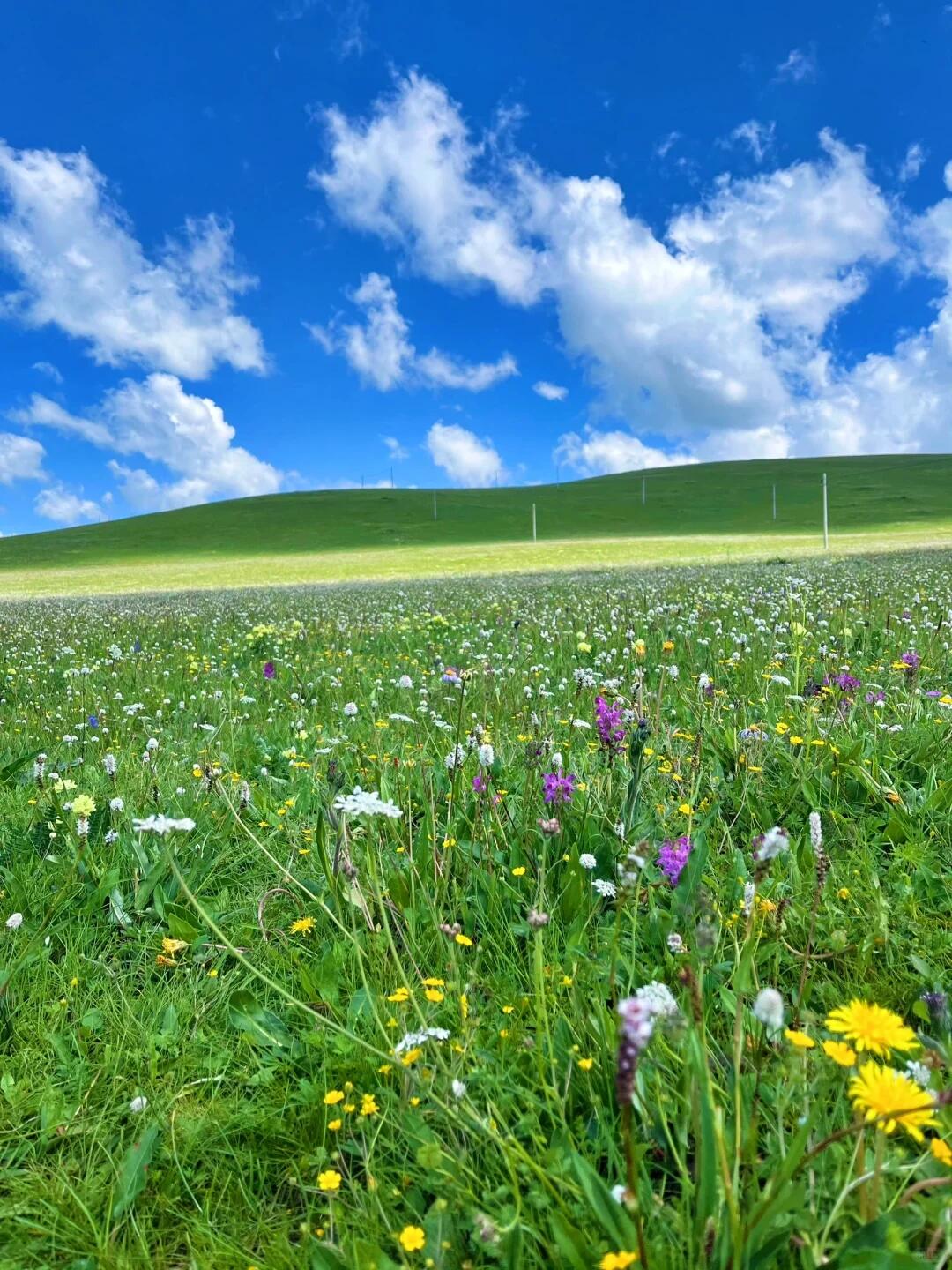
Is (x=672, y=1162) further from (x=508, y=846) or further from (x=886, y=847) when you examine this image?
(x=886, y=847)

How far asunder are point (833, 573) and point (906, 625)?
10728 mm

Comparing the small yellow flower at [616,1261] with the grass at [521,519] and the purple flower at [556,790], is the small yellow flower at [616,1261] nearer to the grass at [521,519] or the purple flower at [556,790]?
the purple flower at [556,790]

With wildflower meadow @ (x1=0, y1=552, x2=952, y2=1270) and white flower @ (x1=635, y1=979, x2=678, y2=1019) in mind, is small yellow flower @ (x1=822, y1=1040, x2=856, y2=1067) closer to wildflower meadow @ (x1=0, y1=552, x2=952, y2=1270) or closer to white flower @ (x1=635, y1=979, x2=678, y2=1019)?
wildflower meadow @ (x1=0, y1=552, x2=952, y2=1270)

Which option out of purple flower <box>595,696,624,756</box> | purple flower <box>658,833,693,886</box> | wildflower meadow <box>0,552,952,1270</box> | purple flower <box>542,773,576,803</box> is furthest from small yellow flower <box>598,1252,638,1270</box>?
purple flower <box>595,696,624,756</box>

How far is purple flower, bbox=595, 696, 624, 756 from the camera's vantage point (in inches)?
132

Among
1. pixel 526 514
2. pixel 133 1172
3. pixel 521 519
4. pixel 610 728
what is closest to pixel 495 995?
pixel 133 1172

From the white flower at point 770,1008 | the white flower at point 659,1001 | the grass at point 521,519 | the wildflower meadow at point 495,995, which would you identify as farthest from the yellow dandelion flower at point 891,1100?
the grass at point 521,519

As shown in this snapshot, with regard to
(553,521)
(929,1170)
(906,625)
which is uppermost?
(553,521)

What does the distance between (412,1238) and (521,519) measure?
11944 centimetres

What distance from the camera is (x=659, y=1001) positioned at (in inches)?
62.8

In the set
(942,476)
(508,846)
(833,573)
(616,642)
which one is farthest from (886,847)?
(942,476)

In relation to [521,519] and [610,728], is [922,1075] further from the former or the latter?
[521,519]

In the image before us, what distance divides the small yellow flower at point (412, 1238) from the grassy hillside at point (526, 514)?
82.5 meters

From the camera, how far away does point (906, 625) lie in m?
7.52
